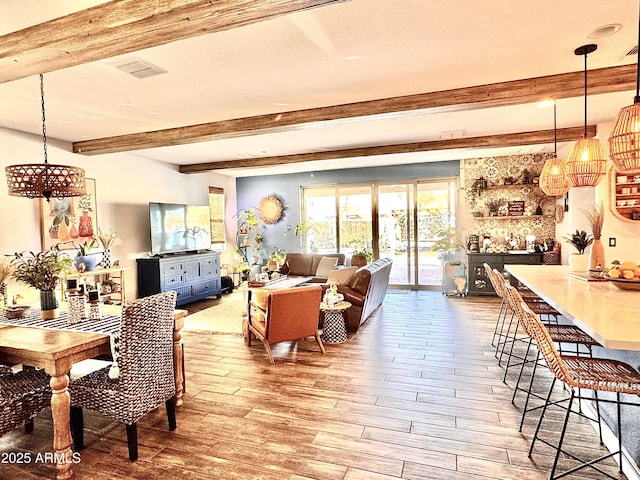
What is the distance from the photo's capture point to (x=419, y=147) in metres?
6.30

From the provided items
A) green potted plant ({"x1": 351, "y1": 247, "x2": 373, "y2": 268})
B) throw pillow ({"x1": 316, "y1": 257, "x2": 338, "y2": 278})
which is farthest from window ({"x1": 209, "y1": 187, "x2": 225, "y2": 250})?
green potted plant ({"x1": 351, "y1": 247, "x2": 373, "y2": 268})

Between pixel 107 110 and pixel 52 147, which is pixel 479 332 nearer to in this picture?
pixel 107 110

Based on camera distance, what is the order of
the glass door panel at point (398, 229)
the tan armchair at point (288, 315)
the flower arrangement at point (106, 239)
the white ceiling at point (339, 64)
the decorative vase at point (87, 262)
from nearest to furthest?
the white ceiling at point (339, 64) < the tan armchair at point (288, 315) < the decorative vase at point (87, 262) < the flower arrangement at point (106, 239) < the glass door panel at point (398, 229)

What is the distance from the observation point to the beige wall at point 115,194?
4801 millimetres

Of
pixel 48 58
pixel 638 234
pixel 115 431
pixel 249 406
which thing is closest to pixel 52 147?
pixel 48 58

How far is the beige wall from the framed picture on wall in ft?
0.30

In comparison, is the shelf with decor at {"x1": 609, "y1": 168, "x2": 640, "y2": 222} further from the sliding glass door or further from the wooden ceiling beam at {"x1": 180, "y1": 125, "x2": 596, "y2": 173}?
the sliding glass door

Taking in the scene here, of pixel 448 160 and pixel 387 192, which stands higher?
pixel 448 160

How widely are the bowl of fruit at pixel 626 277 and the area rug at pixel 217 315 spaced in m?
4.16

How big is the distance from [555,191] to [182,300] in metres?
5.97

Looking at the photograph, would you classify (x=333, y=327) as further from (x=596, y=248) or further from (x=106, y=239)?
(x=106, y=239)

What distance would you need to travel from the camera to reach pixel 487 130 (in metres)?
5.59

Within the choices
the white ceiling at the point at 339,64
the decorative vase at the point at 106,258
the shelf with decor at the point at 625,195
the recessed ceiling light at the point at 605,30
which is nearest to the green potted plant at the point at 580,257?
the white ceiling at the point at 339,64

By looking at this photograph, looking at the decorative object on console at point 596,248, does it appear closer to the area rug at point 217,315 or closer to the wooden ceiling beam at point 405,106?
the wooden ceiling beam at point 405,106
